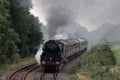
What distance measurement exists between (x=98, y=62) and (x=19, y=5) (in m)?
19.3

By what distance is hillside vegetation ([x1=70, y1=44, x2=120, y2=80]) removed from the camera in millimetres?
22700

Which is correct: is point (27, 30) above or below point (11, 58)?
above

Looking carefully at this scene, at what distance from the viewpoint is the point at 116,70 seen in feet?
74.9

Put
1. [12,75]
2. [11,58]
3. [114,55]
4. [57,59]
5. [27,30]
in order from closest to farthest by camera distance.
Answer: [12,75] → [57,59] → [114,55] → [11,58] → [27,30]

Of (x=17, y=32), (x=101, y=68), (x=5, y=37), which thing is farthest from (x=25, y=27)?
(x=101, y=68)

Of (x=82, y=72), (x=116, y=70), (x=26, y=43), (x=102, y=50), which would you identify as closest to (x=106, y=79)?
(x=116, y=70)

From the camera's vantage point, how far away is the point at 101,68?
969 inches

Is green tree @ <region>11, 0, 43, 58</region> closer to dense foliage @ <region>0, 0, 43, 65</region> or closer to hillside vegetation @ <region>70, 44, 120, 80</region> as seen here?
dense foliage @ <region>0, 0, 43, 65</region>

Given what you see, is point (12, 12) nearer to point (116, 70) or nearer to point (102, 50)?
point (102, 50)

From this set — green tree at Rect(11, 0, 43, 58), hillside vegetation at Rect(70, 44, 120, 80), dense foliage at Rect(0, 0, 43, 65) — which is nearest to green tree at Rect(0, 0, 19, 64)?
dense foliage at Rect(0, 0, 43, 65)

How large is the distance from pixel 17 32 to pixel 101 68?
76.8 ft

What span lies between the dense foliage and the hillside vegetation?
397 inches

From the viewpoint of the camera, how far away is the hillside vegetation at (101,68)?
22700 mm

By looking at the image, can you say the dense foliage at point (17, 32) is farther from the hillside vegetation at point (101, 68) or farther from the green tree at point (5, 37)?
the hillside vegetation at point (101, 68)
